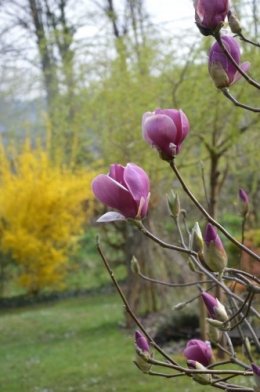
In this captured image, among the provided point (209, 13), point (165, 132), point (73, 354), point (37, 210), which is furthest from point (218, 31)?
point (37, 210)

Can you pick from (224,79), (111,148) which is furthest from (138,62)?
(224,79)

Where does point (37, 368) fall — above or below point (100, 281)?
above

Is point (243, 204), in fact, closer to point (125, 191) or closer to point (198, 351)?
point (198, 351)

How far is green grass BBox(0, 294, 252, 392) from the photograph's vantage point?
5.45 m

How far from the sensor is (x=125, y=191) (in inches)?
30.5

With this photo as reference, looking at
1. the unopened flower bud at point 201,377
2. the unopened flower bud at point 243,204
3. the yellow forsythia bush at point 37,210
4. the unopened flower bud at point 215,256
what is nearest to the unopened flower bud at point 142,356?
the unopened flower bud at point 201,377

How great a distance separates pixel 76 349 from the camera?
736 cm

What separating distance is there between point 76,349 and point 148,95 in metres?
2.95

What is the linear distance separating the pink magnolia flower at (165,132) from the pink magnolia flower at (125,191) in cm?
4

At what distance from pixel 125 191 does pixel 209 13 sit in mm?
207

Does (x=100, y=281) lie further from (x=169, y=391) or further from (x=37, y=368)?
(x=169, y=391)

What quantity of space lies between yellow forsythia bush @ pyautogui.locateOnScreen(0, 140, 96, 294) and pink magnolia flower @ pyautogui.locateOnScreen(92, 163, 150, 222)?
11490 mm

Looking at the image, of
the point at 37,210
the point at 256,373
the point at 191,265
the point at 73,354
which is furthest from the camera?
the point at 37,210

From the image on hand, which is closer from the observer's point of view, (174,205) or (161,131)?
(161,131)
